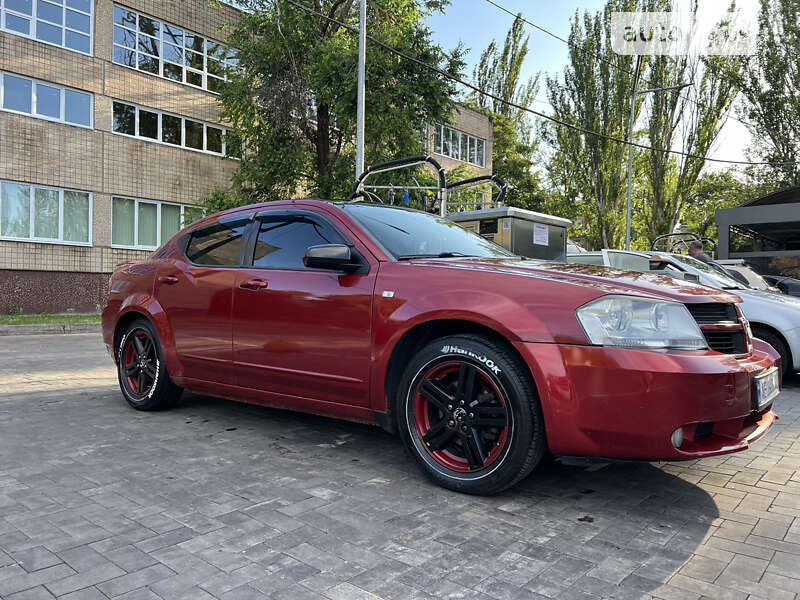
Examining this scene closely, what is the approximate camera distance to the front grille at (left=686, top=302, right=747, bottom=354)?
305cm

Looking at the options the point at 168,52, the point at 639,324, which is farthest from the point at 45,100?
the point at 639,324

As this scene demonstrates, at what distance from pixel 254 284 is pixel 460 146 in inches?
1214

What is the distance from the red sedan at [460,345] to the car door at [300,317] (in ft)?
0.03

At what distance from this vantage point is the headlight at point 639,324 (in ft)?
9.41

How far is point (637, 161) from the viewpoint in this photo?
3262cm

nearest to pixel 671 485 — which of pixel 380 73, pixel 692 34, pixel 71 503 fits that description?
pixel 71 503

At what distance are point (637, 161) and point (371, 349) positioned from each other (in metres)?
32.5

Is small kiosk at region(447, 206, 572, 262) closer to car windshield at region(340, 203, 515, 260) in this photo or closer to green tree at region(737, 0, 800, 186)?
car windshield at region(340, 203, 515, 260)

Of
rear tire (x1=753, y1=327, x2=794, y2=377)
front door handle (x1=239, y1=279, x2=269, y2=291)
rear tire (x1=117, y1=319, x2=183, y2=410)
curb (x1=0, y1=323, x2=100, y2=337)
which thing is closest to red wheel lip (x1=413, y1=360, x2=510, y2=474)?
front door handle (x1=239, y1=279, x2=269, y2=291)

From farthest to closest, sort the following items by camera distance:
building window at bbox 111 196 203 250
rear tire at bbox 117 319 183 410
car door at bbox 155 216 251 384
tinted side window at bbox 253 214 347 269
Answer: building window at bbox 111 196 203 250, rear tire at bbox 117 319 183 410, car door at bbox 155 216 251 384, tinted side window at bbox 253 214 347 269

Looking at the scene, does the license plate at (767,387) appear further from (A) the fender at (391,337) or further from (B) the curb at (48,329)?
(B) the curb at (48,329)

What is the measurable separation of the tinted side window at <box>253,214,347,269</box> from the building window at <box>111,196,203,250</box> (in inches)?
627

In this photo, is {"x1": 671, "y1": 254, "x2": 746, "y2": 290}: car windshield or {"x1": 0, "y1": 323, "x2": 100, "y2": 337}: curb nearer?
{"x1": 671, "y1": 254, "x2": 746, "y2": 290}: car windshield

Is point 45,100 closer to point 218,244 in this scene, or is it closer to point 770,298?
point 218,244
